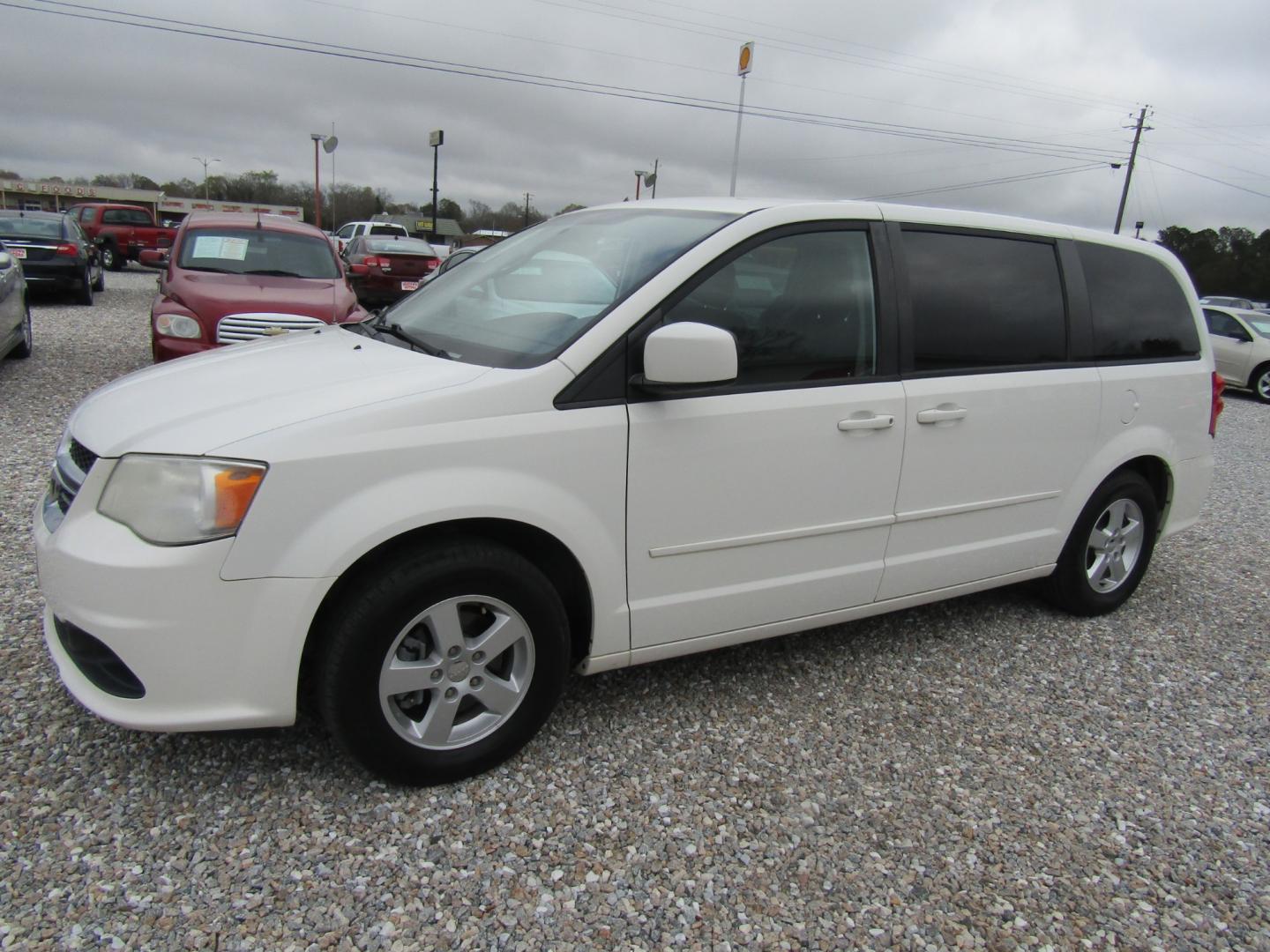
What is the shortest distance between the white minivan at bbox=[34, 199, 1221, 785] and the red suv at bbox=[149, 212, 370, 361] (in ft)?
12.5

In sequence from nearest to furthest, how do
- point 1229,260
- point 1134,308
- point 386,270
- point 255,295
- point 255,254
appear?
point 1134,308 < point 255,295 < point 255,254 < point 386,270 < point 1229,260

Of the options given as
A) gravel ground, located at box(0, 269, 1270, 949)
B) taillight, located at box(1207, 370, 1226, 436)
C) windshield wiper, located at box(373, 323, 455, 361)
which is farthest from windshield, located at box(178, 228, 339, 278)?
taillight, located at box(1207, 370, 1226, 436)

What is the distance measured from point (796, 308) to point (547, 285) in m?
0.89

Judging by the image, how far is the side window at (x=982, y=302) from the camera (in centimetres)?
330

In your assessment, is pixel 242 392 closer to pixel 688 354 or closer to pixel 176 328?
pixel 688 354

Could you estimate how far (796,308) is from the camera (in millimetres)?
3004

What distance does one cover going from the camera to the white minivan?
223cm

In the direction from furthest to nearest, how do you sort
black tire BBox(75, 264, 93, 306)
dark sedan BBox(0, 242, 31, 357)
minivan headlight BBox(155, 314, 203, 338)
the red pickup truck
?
the red pickup truck < black tire BBox(75, 264, 93, 306) < dark sedan BBox(0, 242, 31, 357) < minivan headlight BBox(155, 314, 203, 338)

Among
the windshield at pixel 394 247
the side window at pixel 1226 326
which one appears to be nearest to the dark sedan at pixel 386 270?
the windshield at pixel 394 247

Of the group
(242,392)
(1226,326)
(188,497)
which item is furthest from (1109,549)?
(1226,326)

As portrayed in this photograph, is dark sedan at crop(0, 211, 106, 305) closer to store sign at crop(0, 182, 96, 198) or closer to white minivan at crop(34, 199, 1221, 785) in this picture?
white minivan at crop(34, 199, 1221, 785)

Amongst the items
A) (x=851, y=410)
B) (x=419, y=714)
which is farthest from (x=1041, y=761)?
(x=419, y=714)

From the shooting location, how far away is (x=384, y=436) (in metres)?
2.30

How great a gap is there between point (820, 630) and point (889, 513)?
0.89 meters
